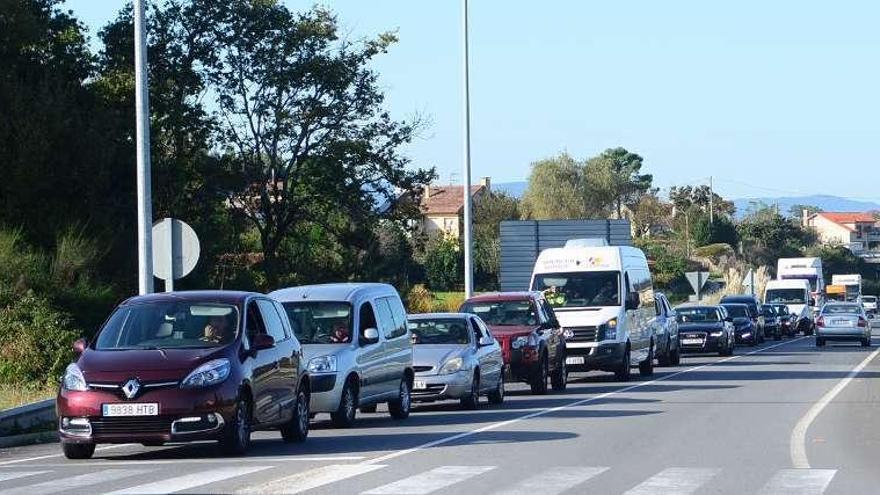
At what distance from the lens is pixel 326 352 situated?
20.0m

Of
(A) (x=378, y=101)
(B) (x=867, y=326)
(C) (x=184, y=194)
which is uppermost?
(A) (x=378, y=101)

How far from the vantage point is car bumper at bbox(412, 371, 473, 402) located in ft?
76.1

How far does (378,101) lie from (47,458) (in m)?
26.8

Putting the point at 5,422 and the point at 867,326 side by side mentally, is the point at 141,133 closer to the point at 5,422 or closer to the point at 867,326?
the point at 5,422

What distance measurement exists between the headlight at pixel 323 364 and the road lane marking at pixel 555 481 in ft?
17.8

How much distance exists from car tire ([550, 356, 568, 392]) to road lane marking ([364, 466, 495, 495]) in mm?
14199

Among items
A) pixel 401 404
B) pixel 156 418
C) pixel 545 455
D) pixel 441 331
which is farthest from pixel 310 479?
pixel 441 331

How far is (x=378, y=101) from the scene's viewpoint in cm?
4275

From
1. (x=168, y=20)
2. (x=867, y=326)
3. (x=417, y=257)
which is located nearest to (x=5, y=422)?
(x=168, y=20)

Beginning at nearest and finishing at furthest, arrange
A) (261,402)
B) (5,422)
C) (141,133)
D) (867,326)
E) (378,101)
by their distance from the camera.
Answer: (261,402) → (5,422) → (141,133) → (378,101) → (867,326)

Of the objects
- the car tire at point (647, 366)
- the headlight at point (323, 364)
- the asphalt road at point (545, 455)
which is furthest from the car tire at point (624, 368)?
the headlight at point (323, 364)

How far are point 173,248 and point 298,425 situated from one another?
227 inches

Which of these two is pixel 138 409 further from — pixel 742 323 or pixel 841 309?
pixel 742 323

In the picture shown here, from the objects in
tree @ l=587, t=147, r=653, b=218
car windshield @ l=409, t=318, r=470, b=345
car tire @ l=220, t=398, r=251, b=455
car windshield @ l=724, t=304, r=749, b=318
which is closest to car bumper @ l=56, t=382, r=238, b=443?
car tire @ l=220, t=398, r=251, b=455
